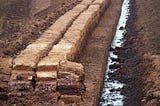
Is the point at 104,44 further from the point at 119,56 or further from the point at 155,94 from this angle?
the point at 155,94

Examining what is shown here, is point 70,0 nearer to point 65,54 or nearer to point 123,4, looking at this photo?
point 123,4

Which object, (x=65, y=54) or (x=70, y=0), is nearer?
(x=65, y=54)

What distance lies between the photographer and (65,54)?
28.7 ft

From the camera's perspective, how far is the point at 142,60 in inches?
418

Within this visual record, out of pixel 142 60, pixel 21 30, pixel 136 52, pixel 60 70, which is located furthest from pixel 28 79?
pixel 21 30

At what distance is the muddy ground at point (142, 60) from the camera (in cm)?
869

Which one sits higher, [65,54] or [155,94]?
[65,54]

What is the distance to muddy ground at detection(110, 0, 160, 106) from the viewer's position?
342 inches

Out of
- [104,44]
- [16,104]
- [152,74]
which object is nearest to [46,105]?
[16,104]

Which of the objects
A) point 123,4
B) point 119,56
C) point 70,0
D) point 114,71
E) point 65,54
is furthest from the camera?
point 123,4

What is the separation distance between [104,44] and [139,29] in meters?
2.54

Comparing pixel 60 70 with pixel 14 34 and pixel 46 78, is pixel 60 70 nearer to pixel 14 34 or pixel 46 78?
pixel 46 78

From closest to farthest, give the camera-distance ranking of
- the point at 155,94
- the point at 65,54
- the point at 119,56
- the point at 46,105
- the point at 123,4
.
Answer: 1. the point at 46,105
2. the point at 155,94
3. the point at 65,54
4. the point at 119,56
5. the point at 123,4

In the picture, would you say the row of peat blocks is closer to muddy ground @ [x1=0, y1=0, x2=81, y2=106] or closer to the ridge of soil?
muddy ground @ [x1=0, y1=0, x2=81, y2=106]
